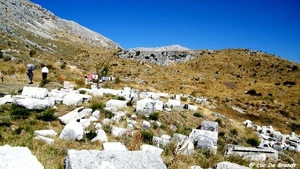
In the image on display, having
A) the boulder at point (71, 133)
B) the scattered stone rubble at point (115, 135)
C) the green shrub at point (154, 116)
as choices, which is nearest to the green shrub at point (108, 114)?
the scattered stone rubble at point (115, 135)

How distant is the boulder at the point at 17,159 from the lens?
3.94 metres

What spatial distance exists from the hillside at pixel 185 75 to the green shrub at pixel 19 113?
29cm

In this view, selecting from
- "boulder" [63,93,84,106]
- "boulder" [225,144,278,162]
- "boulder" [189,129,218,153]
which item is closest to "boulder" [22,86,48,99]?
"boulder" [63,93,84,106]

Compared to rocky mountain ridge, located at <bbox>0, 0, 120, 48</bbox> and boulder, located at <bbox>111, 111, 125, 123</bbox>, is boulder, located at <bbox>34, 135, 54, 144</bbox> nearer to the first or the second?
boulder, located at <bbox>111, 111, 125, 123</bbox>

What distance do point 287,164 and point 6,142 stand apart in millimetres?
8937

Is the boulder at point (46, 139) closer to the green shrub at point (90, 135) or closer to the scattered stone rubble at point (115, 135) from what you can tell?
the scattered stone rubble at point (115, 135)

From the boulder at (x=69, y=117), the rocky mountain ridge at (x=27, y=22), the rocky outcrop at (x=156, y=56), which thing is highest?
the rocky mountain ridge at (x=27, y=22)

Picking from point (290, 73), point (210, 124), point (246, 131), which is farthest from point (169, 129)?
point (290, 73)

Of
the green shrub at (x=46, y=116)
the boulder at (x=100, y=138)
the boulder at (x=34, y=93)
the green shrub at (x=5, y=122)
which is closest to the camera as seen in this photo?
the boulder at (x=100, y=138)

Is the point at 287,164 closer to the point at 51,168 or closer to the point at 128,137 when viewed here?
the point at 128,137

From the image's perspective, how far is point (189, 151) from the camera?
748cm

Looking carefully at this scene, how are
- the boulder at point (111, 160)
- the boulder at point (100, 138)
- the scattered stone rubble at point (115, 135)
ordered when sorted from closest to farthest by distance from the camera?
the boulder at point (111, 160) < the scattered stone rubble at point (115, 135) < the boulder at point (100, 138)

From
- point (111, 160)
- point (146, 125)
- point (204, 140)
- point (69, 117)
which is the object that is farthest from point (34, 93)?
point (111, 160)

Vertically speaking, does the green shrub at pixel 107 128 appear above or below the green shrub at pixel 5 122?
below
